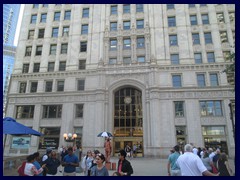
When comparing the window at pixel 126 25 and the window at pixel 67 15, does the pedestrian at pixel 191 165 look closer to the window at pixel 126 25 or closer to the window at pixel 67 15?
the window at pixel 126 25

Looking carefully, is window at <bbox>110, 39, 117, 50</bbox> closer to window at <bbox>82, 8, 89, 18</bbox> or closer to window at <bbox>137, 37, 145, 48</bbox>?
window at <bbox>137, 37, 145, 48</bbox>

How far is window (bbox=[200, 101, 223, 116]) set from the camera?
26772 mm

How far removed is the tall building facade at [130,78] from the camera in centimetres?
2669

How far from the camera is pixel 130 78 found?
2906 cm

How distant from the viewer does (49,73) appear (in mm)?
31547

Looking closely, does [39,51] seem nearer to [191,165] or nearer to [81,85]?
[81,85]

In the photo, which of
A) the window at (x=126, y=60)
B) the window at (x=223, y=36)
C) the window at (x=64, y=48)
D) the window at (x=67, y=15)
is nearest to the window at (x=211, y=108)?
the window at (x=223, y=36)

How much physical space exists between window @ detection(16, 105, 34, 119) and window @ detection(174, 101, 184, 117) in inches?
865

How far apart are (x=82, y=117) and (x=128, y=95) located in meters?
7.70

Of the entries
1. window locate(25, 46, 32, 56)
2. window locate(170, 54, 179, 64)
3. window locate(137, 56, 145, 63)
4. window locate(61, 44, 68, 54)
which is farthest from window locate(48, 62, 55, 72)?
window locate(170, 54, 179, 64)

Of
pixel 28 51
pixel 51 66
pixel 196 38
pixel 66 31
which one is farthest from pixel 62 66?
pixel 196 38

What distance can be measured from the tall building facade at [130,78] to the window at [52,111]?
16 cm

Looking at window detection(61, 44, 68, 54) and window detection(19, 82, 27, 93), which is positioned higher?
window detection(61, 44, 68, 54)

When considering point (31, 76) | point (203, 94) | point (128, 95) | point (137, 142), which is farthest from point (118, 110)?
point (31, 76)
